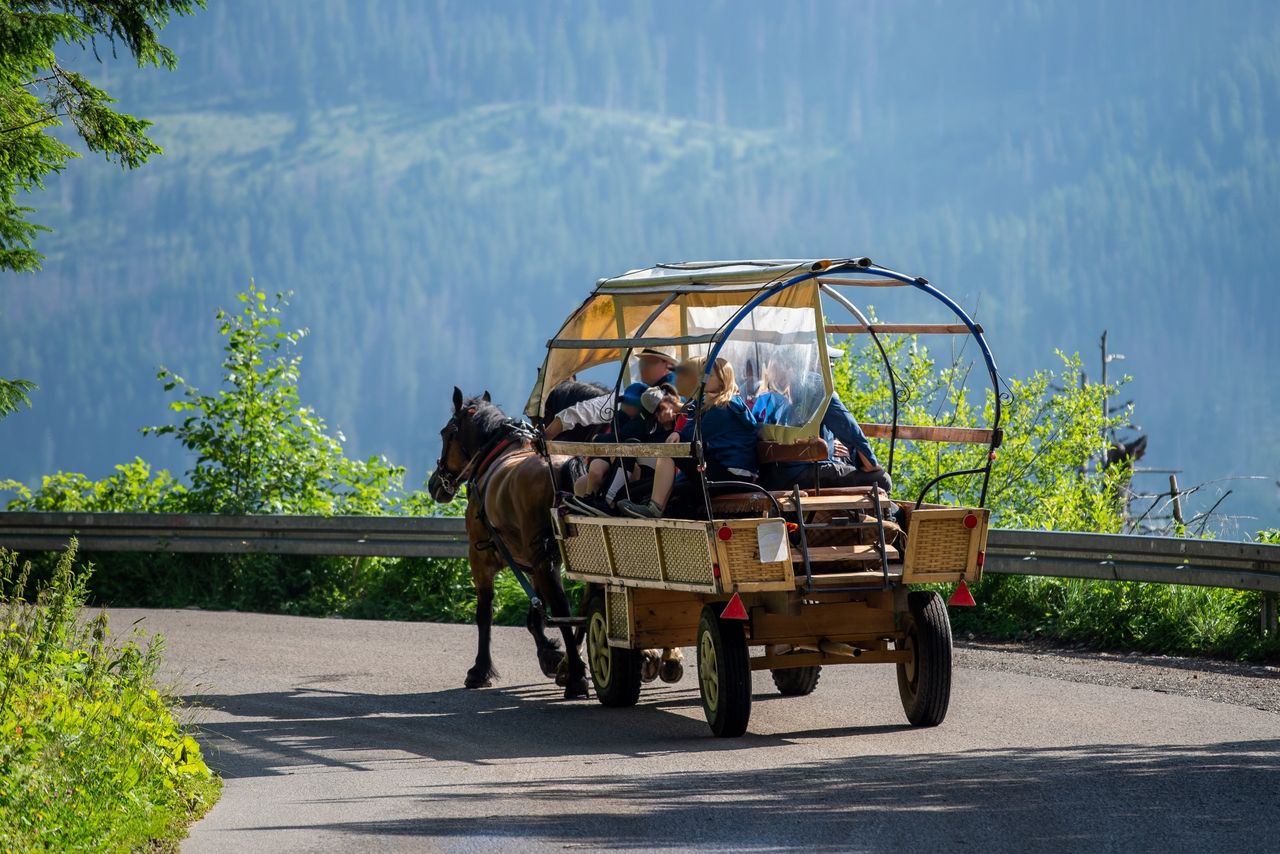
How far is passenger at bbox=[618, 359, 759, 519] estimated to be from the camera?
30.6ft

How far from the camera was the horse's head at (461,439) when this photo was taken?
1263 centimetres

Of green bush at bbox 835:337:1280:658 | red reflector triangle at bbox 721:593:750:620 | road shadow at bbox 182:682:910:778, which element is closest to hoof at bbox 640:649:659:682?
road shadow at bbox 182:682:910:778

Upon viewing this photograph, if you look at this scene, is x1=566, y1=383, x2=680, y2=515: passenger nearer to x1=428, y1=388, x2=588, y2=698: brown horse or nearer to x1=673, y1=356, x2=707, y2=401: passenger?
x1=673, y1=356, x2=707, y2=401: passenger

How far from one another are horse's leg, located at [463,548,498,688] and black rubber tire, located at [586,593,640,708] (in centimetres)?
105

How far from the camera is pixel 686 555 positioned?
29.3ft

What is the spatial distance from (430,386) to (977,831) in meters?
195

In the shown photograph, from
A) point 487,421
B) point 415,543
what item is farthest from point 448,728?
point 415,543

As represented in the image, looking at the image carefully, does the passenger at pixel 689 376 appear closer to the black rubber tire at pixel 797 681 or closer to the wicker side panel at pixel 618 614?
the wicker side panel at pixel 618 614

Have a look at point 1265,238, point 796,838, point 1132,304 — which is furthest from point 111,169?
point 796,838

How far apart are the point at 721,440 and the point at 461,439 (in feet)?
13.2

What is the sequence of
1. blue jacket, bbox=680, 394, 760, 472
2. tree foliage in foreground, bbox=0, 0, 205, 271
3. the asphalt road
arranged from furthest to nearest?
tree foliage in foreground, bbox=0, 0, 205, 271
blue jacket, bbox=680, 394, 760, 472
the asphalt road

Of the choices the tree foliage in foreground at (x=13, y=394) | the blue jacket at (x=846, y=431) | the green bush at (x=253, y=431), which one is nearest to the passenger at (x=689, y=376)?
the blue jacket at (x=846, y=431)

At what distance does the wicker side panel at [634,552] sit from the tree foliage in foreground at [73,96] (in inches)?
194

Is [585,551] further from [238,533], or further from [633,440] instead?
[238,533]
